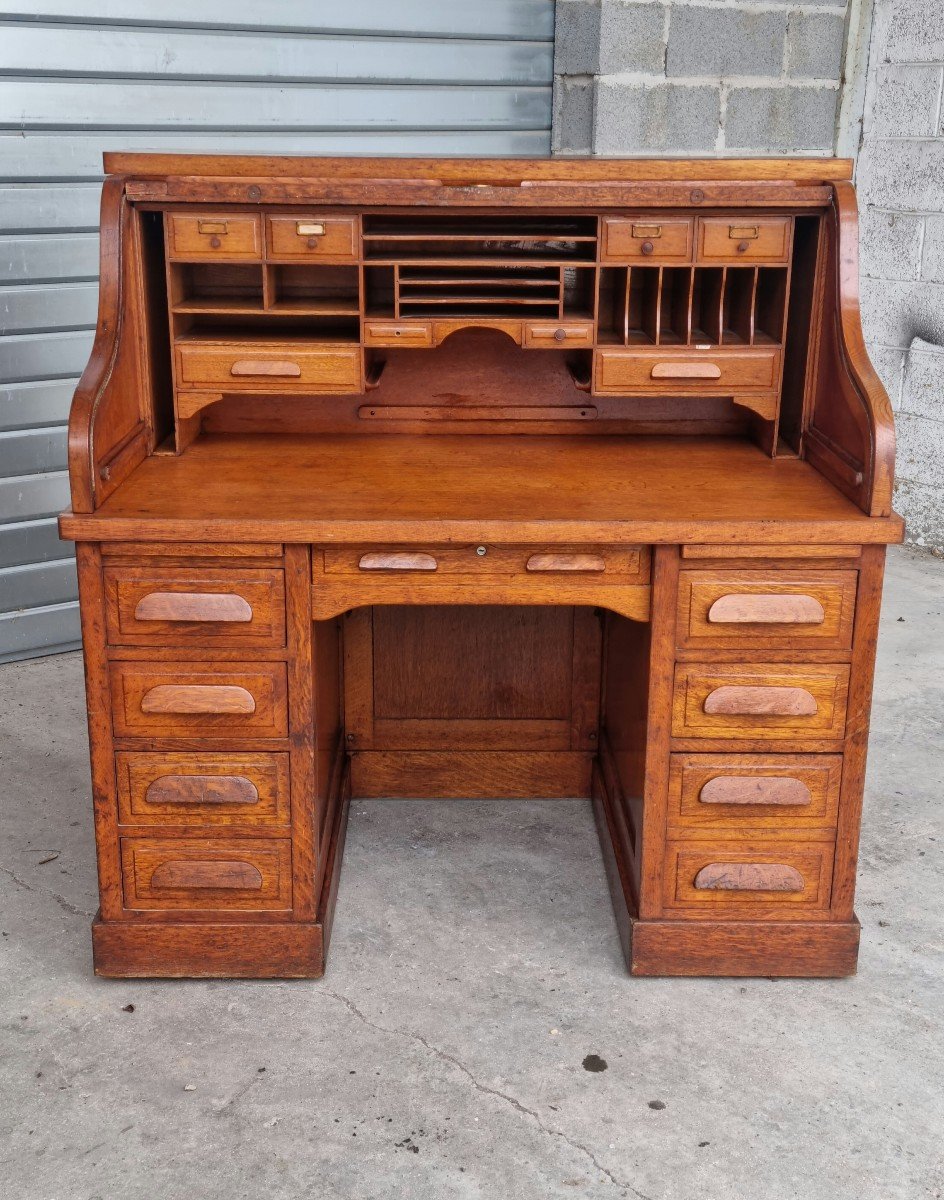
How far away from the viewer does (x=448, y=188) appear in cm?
239

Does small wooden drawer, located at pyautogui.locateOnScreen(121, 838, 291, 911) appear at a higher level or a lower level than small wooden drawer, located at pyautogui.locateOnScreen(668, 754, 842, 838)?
lower

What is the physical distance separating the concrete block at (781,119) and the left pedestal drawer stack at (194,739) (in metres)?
2.69

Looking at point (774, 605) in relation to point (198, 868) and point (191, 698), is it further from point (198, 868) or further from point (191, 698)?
point (198, 868)

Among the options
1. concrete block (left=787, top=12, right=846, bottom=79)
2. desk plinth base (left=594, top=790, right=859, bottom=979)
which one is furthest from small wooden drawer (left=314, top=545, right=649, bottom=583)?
concrete block (left=787, top=12, right=846, bottom=79)

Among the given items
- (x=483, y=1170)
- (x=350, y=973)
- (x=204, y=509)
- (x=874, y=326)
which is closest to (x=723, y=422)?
(x=204, y=509)

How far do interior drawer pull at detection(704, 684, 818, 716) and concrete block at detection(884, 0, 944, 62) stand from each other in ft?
10.5

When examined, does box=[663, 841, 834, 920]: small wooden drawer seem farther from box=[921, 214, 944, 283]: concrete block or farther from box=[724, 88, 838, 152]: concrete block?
box=[921, 214, 944, 283]: concrete block

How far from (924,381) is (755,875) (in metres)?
2.97

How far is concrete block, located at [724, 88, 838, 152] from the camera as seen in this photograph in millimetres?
4164

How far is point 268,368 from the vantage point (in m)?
2.53

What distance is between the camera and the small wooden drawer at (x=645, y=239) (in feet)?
8.03

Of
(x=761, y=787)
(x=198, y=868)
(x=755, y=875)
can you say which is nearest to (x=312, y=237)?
(x=198, y=868)

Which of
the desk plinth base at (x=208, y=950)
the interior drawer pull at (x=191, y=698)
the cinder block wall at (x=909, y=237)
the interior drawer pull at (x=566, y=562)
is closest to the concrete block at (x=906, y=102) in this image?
the cinder block wall at (x=909, y=237)

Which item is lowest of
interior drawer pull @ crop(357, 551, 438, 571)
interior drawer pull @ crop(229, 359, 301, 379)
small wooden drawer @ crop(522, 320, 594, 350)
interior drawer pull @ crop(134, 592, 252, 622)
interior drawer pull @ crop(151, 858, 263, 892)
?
interior drawer pull @ crop(151, 858, 263, 892)
